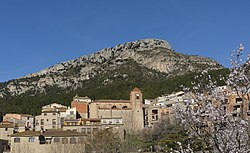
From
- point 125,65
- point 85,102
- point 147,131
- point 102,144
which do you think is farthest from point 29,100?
point 102,144

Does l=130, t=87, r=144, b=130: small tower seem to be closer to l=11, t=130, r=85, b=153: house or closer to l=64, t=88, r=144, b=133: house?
l=64, t=88, r=144, b=133: house

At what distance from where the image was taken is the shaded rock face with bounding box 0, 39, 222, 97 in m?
144

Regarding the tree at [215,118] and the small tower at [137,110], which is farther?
the small tower at [137,110]


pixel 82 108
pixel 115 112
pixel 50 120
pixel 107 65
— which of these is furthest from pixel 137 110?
pixel 107 65

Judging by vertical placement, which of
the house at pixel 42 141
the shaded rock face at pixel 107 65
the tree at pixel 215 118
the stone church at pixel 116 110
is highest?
the shaded rock face at pixel 107 65

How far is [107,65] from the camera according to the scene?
151250 millimetres

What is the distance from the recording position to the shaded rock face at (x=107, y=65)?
472 ft

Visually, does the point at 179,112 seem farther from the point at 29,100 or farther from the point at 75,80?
the point at 75,80

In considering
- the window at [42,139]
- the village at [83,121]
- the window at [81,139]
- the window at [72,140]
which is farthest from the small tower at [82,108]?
the window at [81,139]

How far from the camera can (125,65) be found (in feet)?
468

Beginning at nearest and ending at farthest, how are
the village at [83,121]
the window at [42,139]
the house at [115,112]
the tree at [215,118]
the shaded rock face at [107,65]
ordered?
1. the tree at [215,118]
2. the window at [42,139]
3. the village at [83,121]
4. the house at [115,112]
5. the shaded rock face at [107,65]

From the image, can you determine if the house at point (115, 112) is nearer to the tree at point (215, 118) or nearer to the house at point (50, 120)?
the house at point (50, 120)

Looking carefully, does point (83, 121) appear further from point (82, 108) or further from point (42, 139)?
point (42, 139)

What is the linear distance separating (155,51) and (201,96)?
15527cm
